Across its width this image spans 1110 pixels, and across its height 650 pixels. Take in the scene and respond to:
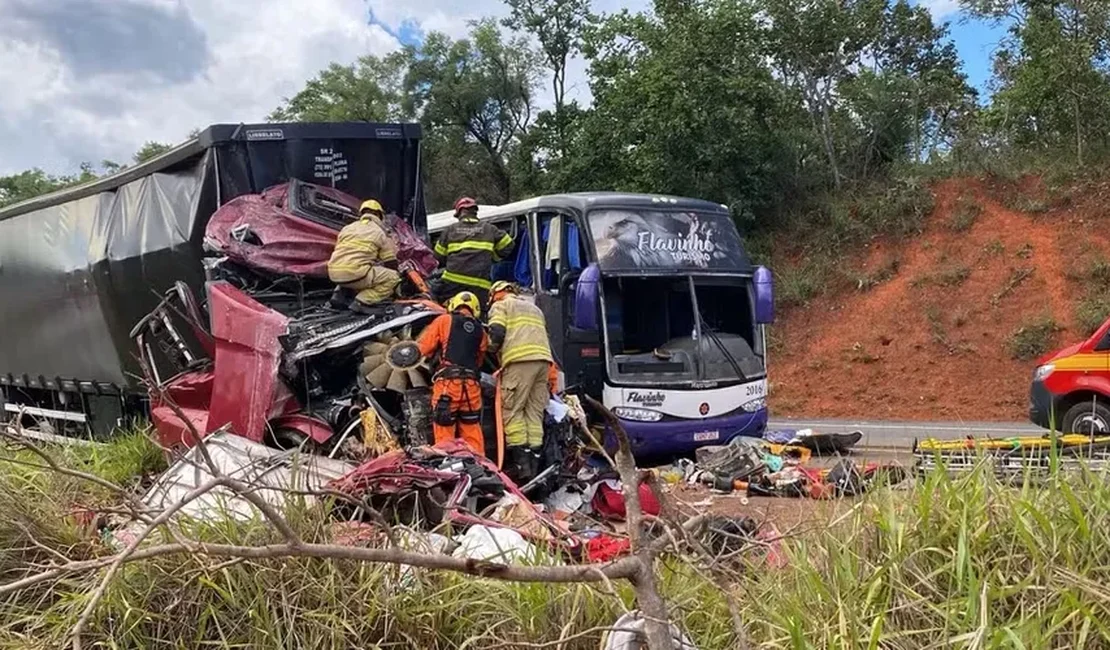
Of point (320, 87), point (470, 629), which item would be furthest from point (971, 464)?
point (320, 87)

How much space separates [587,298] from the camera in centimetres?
834

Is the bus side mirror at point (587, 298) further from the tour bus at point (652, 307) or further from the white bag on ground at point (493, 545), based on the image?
the white bag on ground at point (493, 545)

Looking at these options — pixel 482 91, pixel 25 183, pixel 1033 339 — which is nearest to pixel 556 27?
pixel 482 91

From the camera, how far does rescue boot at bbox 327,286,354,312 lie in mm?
7648

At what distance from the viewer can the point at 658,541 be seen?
2.65m

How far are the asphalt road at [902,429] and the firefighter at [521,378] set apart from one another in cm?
478

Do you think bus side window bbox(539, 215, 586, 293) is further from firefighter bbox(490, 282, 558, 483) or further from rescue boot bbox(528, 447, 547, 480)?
rescue boot bbox(528, 447, 547, 480)

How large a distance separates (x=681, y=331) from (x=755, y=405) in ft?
3.23

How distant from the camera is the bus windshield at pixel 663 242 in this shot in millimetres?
8969

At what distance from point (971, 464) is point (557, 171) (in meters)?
22.0

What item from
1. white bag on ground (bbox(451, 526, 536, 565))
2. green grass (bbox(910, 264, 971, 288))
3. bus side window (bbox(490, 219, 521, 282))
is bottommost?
white bag on ground (bbox(451, 526, 536, 565))

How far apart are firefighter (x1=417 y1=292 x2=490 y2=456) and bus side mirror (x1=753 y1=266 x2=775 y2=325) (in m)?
3.51

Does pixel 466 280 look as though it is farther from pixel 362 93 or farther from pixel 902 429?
pixel 362 93

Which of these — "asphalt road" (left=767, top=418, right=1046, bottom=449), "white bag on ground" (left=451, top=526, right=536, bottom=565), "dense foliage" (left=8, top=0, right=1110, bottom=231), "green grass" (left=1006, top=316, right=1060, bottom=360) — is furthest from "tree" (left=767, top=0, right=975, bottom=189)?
"white bag on ground" (left=451, top=526, right=536, bottom=565)
